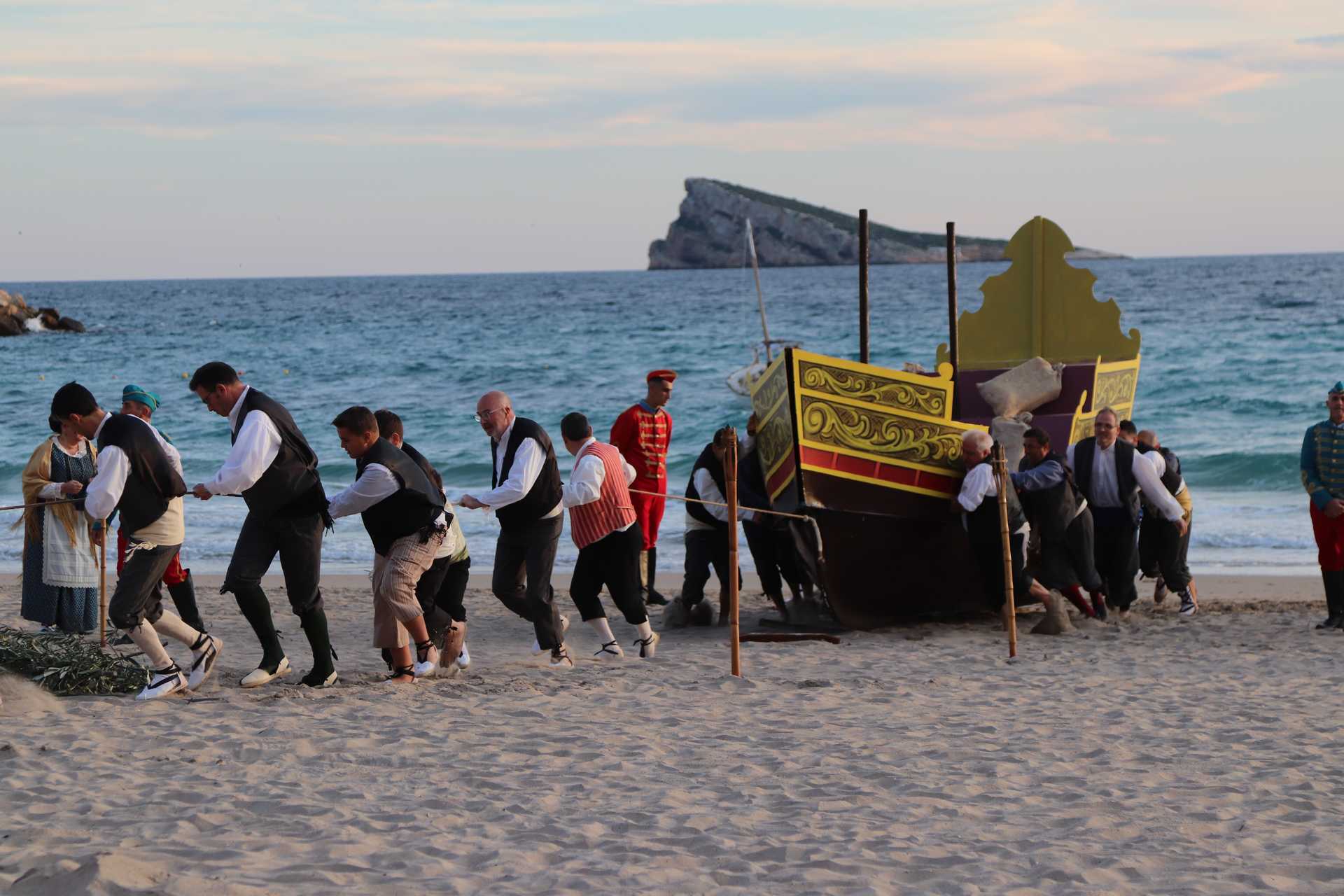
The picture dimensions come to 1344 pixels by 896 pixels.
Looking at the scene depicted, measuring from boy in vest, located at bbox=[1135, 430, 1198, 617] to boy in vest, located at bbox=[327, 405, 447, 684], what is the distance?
4988 millimetres

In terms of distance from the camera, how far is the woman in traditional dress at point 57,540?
319 inches

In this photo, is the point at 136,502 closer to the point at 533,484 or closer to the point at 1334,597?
the point at 533,484

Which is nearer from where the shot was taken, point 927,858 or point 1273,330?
point 927,858

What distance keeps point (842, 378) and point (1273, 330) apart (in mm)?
40778

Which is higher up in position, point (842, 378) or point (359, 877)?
point (842, 378)

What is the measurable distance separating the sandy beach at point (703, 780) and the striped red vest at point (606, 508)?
2.43 feet

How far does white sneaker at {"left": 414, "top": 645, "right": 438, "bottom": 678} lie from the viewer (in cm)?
Result: 729

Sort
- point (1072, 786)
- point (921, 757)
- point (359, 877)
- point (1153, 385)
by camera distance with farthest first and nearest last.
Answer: point (1153, 385), point (921, 757), point (1072, 786), point (359, 877)

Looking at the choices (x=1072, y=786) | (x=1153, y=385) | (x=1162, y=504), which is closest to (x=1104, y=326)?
(x=1162, y=504)

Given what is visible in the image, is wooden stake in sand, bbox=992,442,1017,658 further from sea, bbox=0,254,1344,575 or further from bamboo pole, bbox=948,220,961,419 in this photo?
sea, bbox=0,254,1344,575

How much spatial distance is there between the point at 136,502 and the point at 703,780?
2.86m

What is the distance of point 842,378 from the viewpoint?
8633mm

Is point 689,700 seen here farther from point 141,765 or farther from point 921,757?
point 141,765

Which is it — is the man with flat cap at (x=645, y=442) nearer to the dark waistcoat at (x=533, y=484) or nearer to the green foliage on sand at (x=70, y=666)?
the dark waistcoat at (x=533, y=484)
